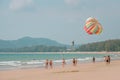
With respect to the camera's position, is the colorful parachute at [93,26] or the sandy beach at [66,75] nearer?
the sandy beach at [66,75]

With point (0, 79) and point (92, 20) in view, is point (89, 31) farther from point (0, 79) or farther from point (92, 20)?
point (0, 79)

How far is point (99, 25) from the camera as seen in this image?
2592 cm

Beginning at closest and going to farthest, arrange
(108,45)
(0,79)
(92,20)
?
(0,79), (92,20), (108,45)

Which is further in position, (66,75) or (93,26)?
(93,26)

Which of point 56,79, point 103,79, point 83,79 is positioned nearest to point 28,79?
point 56,79

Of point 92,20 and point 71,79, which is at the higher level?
point 92,20

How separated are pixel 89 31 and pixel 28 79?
27.6ft

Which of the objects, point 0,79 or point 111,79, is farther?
point 0,79

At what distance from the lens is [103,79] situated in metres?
18.0

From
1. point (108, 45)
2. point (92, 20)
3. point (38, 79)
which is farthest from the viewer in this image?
point (108, 45)

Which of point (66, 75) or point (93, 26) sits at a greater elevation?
point (93, 26)

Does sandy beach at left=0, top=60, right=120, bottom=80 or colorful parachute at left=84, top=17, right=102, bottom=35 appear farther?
colorful parachute at left=84, top=17, right=102, bottom=35

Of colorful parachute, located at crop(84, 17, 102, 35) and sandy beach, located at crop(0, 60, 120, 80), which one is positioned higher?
colorful parachute, located at crop(84, 17, 102, 35)

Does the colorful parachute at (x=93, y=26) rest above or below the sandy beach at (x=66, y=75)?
above
